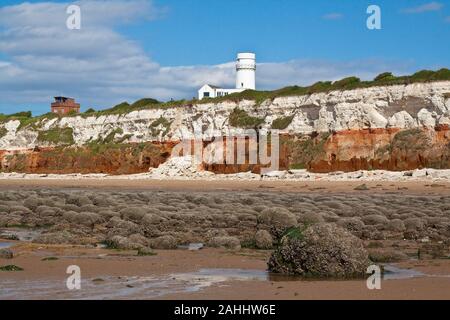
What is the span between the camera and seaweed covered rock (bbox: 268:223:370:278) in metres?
11.2

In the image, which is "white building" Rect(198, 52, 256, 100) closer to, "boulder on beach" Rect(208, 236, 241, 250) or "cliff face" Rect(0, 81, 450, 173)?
"cliff face" Rect(0, 81, 450, 173)

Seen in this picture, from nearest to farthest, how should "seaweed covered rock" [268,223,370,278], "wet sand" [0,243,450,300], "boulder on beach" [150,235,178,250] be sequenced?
"wet sand" [0,243,450,300] < "seaweed covered rock" [268,223,370,278] < "boulder on beach" [150,235,178,250]

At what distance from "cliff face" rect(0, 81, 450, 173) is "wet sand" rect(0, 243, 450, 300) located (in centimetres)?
3728

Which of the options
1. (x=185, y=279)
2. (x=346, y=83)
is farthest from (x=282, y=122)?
(x=185, y=279)

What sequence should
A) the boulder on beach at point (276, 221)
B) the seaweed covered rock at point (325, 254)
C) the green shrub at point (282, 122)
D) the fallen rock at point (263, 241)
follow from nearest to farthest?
the seaweed covered rock at point (325, 254)
the fallen rock at point (263, 241)
the boulder on beach at point (276, 221)
the green shrub at point (282, 122)

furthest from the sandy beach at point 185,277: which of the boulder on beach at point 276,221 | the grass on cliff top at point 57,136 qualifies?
the grass on cliff top at point 57,136

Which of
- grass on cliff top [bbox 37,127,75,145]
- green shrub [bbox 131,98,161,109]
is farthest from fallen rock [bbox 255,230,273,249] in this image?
grass on cliff top [bbox 37,127,75,145]

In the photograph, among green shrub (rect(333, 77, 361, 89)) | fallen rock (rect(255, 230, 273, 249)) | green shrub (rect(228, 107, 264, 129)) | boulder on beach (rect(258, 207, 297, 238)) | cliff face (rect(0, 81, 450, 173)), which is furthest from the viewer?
green shrub (rect(228, 107, 264, 129))

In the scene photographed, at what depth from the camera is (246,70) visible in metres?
90.9

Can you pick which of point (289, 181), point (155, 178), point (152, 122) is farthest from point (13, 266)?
point (152, 122)

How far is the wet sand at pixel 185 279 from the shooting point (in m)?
9.61

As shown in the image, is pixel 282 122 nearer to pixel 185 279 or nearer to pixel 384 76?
pixel 384 76

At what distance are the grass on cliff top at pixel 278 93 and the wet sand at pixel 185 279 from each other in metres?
43.1

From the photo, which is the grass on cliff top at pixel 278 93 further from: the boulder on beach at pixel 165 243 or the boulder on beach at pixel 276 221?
the boulder on beach at pixel 165 243
